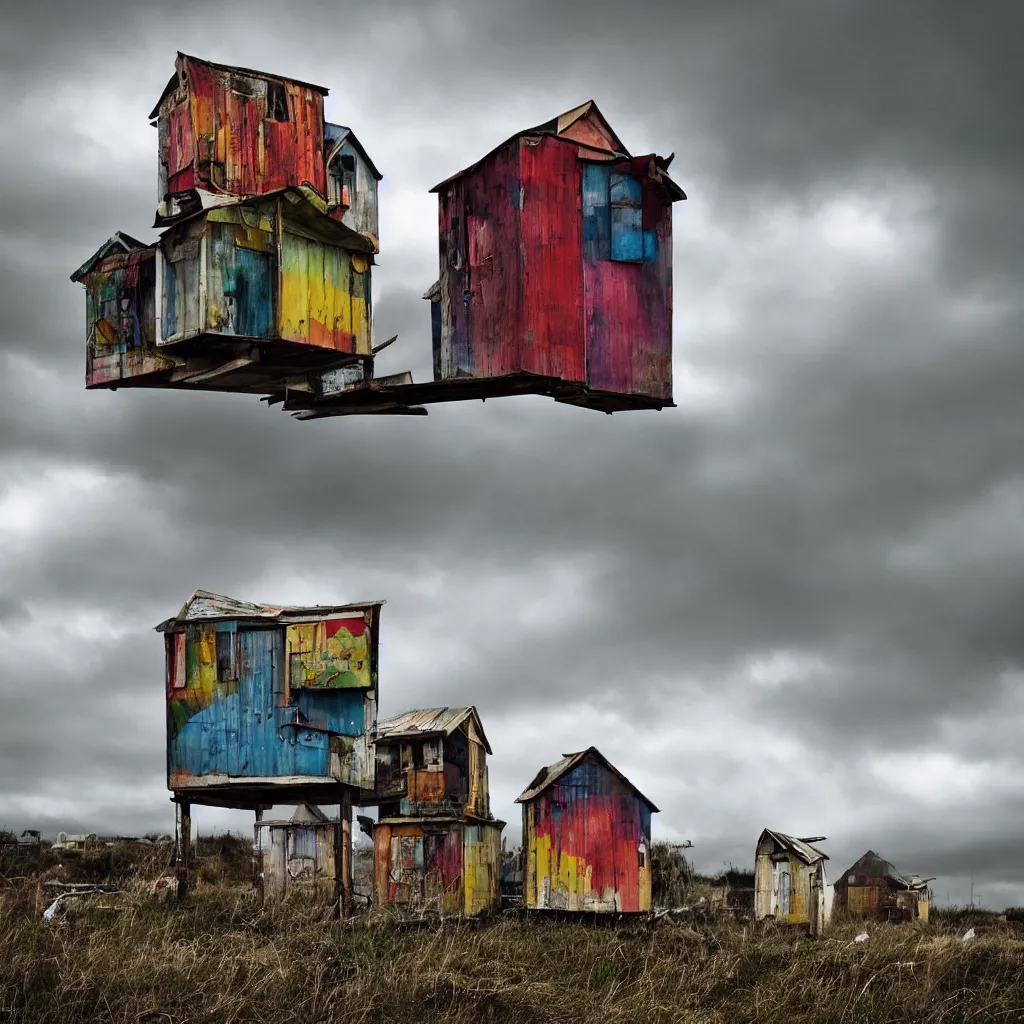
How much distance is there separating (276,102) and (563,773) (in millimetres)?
12728

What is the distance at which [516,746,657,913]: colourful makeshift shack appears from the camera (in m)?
24.2

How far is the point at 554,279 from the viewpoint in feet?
51.5

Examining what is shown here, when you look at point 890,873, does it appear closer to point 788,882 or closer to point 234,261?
point 788,882

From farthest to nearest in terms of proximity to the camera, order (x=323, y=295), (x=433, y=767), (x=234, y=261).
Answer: (x=433, y=767), (x=323, y=295), (x=234, y=261)

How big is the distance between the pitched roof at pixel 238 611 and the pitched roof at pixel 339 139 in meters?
6.10

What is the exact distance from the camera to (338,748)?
774 inches

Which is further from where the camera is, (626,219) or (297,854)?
(297,854)

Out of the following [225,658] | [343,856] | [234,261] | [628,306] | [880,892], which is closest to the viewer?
[234,261]

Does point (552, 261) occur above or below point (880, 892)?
above

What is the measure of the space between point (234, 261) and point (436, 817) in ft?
41.0

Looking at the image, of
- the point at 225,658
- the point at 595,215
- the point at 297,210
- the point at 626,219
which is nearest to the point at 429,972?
the point at 225,658

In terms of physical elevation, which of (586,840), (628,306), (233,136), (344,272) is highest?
(233,136)

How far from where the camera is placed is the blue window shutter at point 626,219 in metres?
16.5

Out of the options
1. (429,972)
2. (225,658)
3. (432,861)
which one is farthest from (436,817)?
(429,972)
